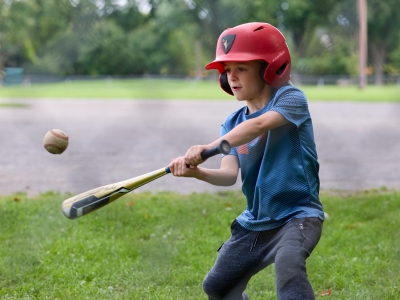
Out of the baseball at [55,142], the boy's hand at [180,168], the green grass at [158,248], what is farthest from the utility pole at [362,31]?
the boy's hand at [180,168]

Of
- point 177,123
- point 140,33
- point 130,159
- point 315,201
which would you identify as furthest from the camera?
point 177,123

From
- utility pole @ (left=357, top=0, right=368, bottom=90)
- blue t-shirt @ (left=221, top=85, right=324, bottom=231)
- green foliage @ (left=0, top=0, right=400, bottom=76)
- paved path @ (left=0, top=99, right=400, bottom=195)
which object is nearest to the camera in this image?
blue t-shirt @ (left=221, top=85, right=324, bottom=231)

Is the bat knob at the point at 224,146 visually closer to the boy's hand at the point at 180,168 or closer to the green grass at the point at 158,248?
the boy's hand at the point at 180,168

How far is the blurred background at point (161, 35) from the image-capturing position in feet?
8.61

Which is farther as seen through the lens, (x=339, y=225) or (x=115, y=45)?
(x=339, y=225)

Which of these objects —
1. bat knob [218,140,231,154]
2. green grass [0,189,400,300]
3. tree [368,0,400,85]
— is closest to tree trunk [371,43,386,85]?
tree [368,0,400,85]

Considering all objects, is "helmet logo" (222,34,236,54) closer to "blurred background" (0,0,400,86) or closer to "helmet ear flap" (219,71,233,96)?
"helmet ear flap" (219,71,233,96)

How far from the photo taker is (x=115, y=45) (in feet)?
9.63

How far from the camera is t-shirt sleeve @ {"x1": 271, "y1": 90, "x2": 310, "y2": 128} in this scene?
1.89 m

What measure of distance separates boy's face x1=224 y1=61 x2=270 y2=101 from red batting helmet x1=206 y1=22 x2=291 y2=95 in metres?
0.04

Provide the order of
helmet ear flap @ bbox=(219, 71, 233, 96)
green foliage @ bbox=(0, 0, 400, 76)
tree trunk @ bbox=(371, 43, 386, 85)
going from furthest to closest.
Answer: tree trunk @ bbox=(371, 43, 386, 85)
green foliage @ bbox=(0, 0, 400, 76)
helmet ear flap @ bbox=(219, 71, 233, 96)

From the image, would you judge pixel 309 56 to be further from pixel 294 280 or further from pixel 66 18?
pixel 294 280

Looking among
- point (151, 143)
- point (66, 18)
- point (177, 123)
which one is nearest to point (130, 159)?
point (151, 143)

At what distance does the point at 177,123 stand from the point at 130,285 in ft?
14.5
